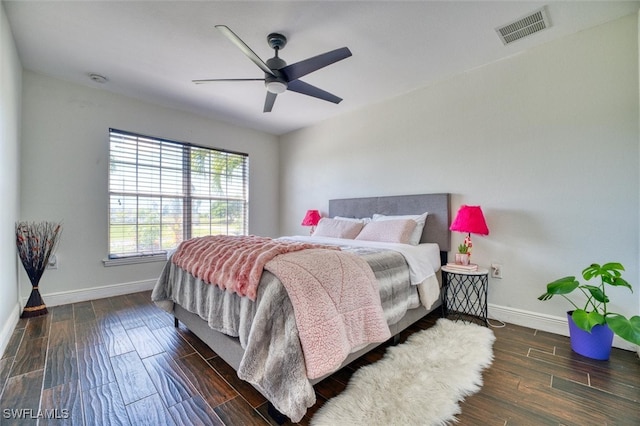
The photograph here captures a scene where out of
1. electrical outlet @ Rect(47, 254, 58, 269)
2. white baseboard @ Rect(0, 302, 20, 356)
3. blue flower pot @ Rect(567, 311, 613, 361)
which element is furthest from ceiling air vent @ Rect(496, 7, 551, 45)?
electrical outlet @ Rect(47, 254, 58, 269)

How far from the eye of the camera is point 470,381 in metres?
1.66

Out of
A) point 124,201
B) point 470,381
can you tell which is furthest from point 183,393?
point 124,201

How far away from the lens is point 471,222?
2.56 metres

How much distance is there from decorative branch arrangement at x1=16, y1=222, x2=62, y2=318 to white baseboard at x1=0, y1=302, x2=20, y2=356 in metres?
0.12

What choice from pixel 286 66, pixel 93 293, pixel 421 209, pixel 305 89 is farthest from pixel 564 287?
pixel 93 293

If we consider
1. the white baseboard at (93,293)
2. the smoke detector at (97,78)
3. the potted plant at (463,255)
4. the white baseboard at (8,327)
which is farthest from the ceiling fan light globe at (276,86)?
the white baseboard at (93,293)

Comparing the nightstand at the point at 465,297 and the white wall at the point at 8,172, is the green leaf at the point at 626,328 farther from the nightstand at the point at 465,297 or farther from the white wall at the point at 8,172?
the white wall at the point at 8,172

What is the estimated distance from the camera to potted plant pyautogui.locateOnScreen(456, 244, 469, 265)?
2.63 m

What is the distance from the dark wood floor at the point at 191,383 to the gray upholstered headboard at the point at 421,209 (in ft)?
3.49

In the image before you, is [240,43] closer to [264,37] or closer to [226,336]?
[264,37]

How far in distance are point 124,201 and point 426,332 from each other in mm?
3845

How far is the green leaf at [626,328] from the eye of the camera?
161 centimetres

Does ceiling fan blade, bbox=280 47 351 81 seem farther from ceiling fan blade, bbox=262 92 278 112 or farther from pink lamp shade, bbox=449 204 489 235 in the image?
pink lamp shade, bbox=449 204 489 235

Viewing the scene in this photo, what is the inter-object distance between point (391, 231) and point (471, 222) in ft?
2.49
